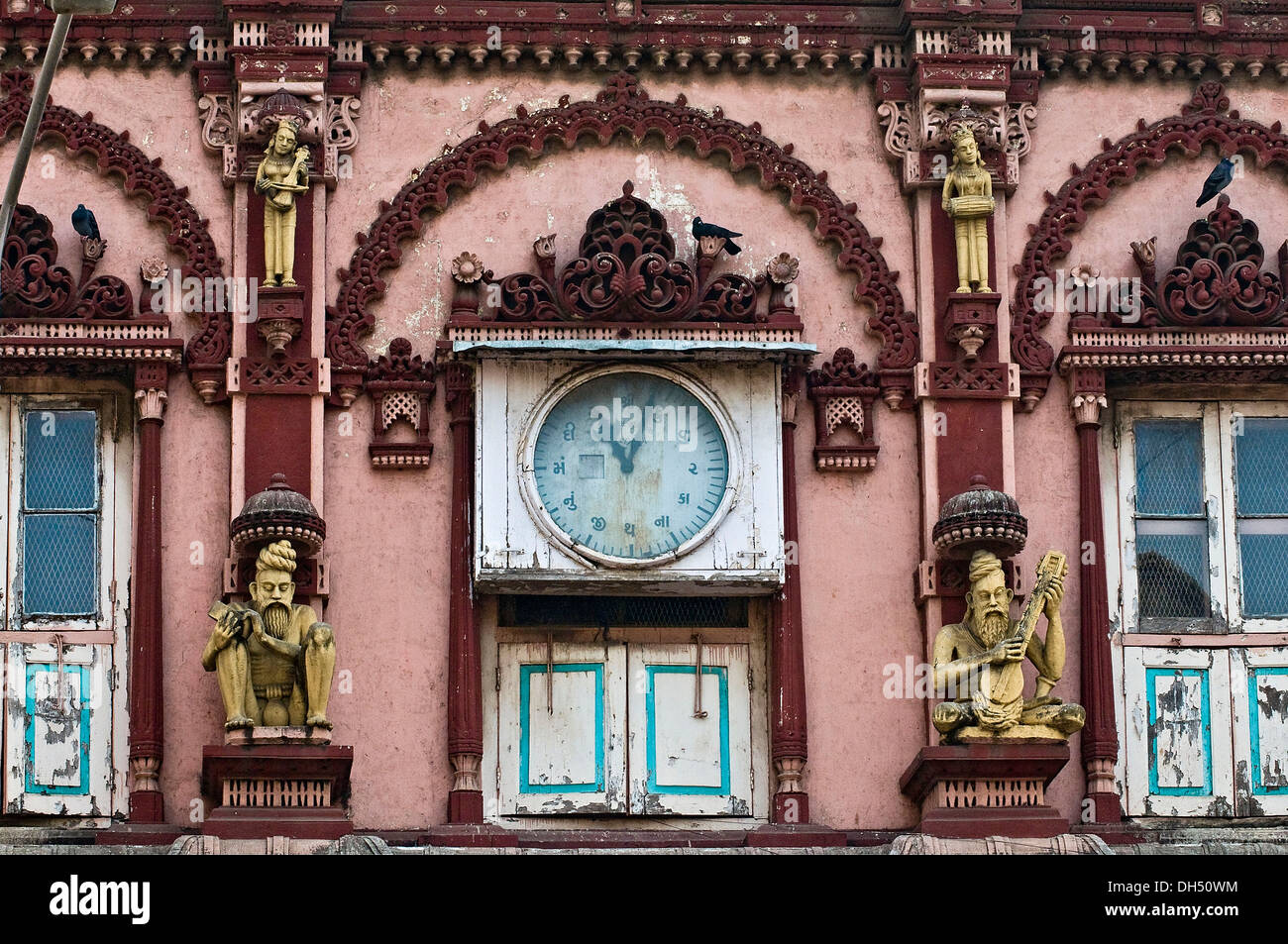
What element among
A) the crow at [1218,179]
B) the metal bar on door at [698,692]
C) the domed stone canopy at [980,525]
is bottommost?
the metal bar on door at [698,692]

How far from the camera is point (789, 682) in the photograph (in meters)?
23.1

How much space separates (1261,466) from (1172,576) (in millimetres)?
1000

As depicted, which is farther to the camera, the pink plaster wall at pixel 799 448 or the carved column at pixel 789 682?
the pink plaster wall at pixel 799 448

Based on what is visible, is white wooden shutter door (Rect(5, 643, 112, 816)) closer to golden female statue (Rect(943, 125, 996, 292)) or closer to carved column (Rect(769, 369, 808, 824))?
carved column (Rect(769, 369, 808, 824))

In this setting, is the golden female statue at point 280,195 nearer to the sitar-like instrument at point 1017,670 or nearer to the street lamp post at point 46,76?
the street lamp post at point 46,76

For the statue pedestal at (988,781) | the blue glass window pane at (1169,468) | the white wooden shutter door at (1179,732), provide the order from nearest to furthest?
the statue pedestal at (988,781) → the white wooden shutter door at (1179,732) → the blue glass window pane at (1169,468)

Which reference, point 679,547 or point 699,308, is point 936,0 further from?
point 679,547

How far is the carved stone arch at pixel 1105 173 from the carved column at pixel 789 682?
183cm

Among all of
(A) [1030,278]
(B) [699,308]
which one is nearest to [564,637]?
(B) [699,308]

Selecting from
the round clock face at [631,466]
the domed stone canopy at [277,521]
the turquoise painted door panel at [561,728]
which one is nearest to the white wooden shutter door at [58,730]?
the domed stone canopy at [277,521]

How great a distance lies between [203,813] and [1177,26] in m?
8.77

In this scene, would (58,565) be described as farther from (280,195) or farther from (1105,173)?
(1105,173)

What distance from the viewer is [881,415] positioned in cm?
2391

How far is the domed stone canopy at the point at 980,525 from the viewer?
74.8ft
